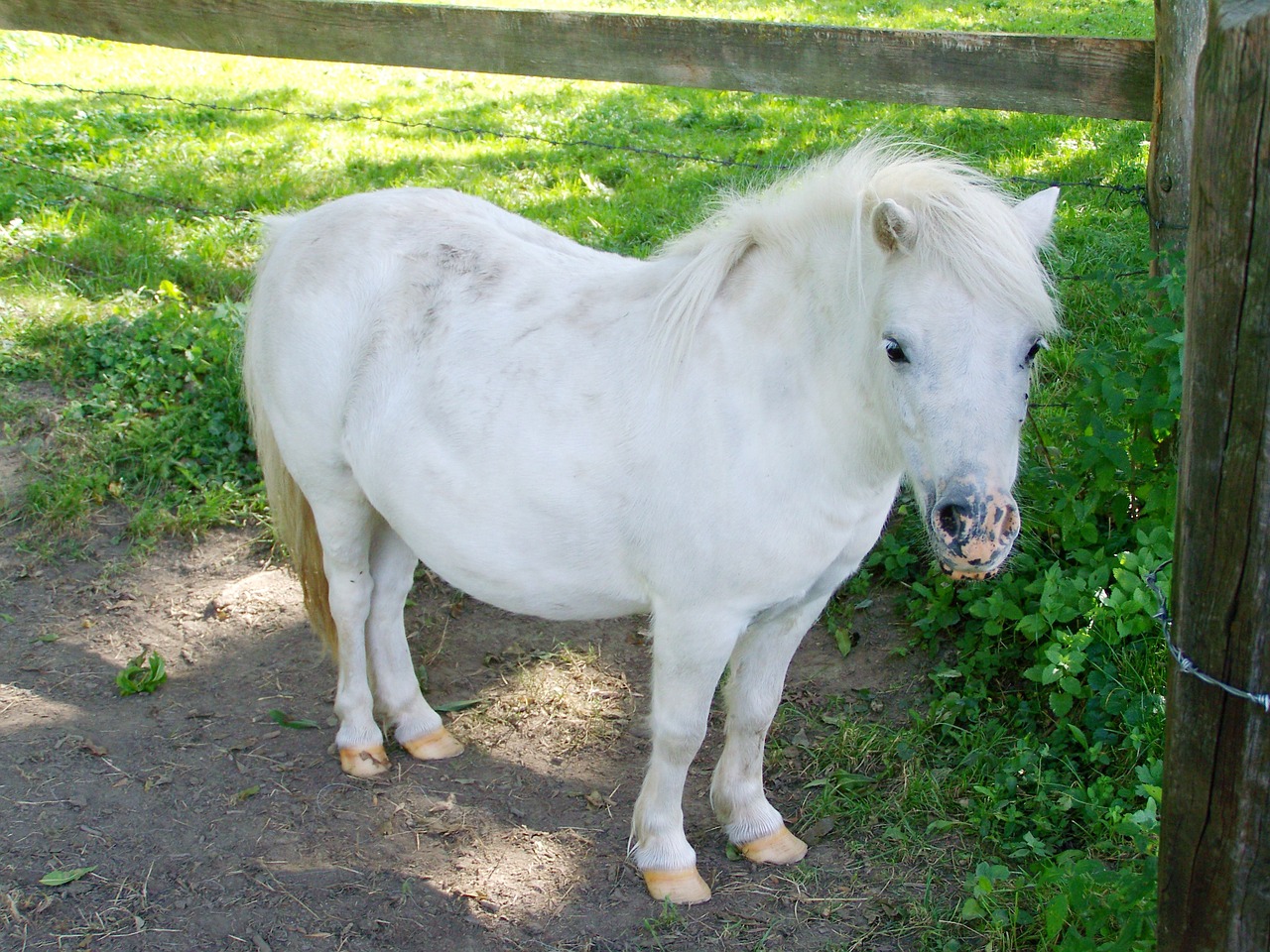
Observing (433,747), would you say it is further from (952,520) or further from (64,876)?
(952,520)

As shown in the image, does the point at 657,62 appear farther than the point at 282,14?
No

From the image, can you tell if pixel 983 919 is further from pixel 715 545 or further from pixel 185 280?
pixel 185 280

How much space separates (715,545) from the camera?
2.34 m

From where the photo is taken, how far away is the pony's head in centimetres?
187

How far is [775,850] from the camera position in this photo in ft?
9.48

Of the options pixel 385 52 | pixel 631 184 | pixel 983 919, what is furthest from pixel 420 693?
pixel 631 184

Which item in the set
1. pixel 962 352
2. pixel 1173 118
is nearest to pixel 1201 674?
pixel 962 352

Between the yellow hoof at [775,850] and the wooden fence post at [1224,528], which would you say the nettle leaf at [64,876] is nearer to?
the yellow hoof at [775,850]

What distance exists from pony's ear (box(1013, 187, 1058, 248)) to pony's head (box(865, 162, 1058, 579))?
5.1 inches

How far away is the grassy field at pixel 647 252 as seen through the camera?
9.35 feet

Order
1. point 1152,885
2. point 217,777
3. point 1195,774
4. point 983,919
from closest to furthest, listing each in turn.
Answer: point 1195,774
point 1152,885
point 983,919
point 217,777

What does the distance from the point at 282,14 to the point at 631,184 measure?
226 cm

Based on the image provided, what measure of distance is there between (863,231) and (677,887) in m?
1.75

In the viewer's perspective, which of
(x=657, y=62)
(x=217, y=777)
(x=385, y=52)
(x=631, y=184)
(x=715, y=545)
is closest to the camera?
(x=715, y=545)
